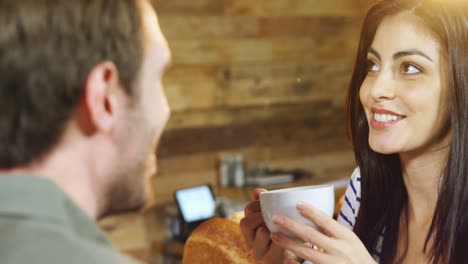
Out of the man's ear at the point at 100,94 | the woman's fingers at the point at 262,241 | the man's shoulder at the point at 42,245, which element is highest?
the man's ear at the point at 100,94

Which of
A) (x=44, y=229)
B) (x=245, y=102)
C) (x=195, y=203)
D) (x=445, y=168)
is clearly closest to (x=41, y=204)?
(x=44, y=229)

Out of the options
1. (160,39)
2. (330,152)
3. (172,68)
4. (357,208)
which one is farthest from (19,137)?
(330,152)

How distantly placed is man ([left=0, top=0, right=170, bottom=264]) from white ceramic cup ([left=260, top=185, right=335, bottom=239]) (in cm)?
40

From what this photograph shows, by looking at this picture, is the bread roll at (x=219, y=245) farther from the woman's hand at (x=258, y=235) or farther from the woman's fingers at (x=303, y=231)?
the woman's fingers at (x=303, y=231)

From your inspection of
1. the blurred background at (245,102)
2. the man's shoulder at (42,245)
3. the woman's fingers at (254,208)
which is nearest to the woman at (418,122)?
the woman's fingers at (254,208)

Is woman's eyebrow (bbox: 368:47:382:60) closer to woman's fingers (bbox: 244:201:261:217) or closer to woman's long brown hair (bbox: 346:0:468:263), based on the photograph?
woman's long brown hair (bbox: 346:0:468:263)

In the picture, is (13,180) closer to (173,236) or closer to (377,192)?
(377,192)

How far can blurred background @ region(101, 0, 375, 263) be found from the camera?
409 cm

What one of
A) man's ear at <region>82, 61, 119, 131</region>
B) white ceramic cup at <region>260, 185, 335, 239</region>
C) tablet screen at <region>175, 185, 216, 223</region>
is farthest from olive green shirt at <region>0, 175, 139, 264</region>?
tablet screen at <region>175, 185, 216, 223</region>

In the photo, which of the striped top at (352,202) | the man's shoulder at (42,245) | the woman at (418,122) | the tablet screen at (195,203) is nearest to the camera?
the man's shoulder at (42,245)

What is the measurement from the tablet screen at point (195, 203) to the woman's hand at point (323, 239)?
7.45 feet

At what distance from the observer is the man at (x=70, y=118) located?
30.5 inches

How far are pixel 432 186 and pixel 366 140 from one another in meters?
0.20

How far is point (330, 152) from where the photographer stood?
4922mm
